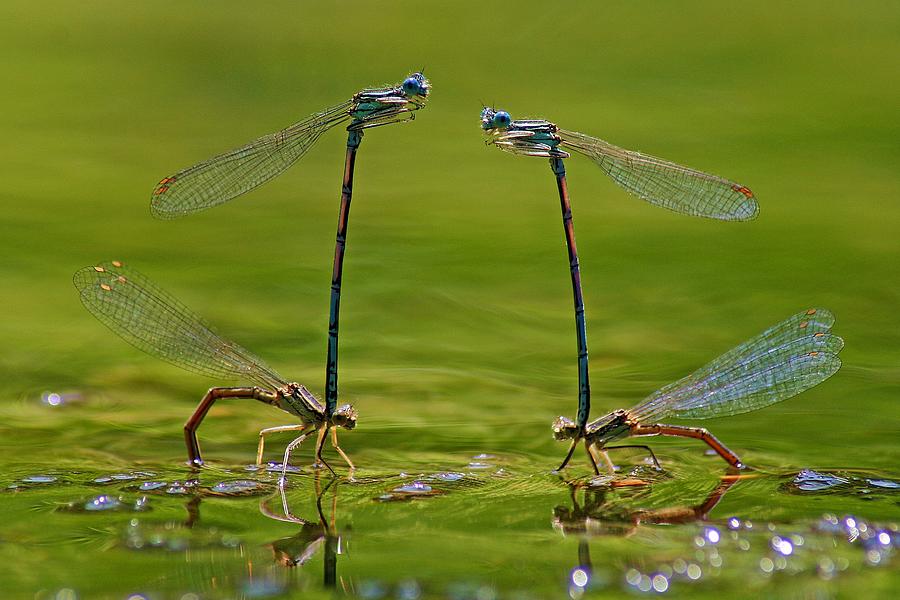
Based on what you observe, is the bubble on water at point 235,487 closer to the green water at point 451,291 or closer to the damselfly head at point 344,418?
the green water at point 451,291

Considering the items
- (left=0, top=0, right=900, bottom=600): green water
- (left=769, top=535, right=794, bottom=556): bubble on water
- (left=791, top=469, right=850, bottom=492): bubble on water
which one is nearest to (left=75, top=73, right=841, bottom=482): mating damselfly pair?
(left=0, top=0, right=900, bottom=600): green water

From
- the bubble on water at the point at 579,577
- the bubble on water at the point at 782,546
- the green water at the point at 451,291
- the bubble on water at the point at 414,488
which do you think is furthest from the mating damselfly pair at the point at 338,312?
the bubble on water at the point at 579,577

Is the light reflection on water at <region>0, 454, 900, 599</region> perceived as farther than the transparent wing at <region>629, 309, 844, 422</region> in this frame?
No

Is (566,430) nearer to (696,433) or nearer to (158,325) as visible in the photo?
(696,433)

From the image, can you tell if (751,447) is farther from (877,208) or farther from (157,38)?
(157,38)

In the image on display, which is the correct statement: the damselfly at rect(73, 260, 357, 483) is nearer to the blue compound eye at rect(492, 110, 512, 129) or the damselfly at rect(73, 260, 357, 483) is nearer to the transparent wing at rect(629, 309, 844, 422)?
the blue compound eye at rect(492, 110, 512, 129)

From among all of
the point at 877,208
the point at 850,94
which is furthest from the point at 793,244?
the point at 850,94
